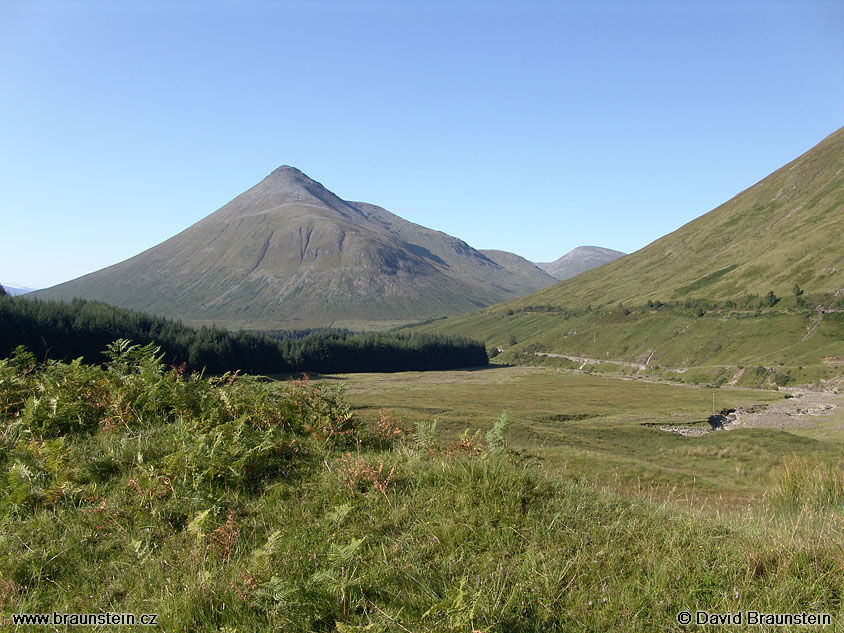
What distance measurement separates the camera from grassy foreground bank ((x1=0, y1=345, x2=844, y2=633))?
392 cm

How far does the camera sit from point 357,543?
418 cm

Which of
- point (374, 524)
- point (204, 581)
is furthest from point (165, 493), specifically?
point (374, 524)

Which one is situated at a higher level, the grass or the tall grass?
the tall grass

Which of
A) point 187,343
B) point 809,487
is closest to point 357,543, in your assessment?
point 809,487

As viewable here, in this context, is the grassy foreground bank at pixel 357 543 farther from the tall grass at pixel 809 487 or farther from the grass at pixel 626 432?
the grass at pixel 626 432

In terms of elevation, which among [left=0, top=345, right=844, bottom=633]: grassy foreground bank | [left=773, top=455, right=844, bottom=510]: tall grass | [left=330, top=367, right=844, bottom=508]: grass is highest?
[left=0, top=345, right=844, bottom=633]: grassy foreground bank

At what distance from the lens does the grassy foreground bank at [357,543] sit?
12.9 ft

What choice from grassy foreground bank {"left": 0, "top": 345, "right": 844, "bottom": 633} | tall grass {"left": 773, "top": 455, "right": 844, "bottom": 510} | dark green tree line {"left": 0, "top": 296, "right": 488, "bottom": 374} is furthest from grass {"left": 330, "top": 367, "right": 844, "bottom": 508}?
dark green tree line {"left": 0, "top": 296, "right": 488, "bottom": 374}

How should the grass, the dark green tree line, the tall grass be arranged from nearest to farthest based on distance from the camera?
the tall grass < the grass < the dark green tree line

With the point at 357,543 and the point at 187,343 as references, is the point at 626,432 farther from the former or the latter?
the point at 187,343

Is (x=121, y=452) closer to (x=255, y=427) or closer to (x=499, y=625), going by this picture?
(x=255, y=427)

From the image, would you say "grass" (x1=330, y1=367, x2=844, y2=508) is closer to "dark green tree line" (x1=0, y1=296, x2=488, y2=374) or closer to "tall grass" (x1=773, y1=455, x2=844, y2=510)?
"tall grass" (x1=773, y1=455, x2=844, y2=510)

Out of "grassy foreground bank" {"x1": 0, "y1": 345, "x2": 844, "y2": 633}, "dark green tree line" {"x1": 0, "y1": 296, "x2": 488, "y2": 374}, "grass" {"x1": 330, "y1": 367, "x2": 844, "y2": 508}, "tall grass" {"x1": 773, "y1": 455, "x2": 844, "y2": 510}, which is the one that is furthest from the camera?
"dark green tree line" {"x1": 0, "y1": 296, "x2": 488, "y2": 374}

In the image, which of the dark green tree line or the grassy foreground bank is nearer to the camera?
the grassy foreground bank
